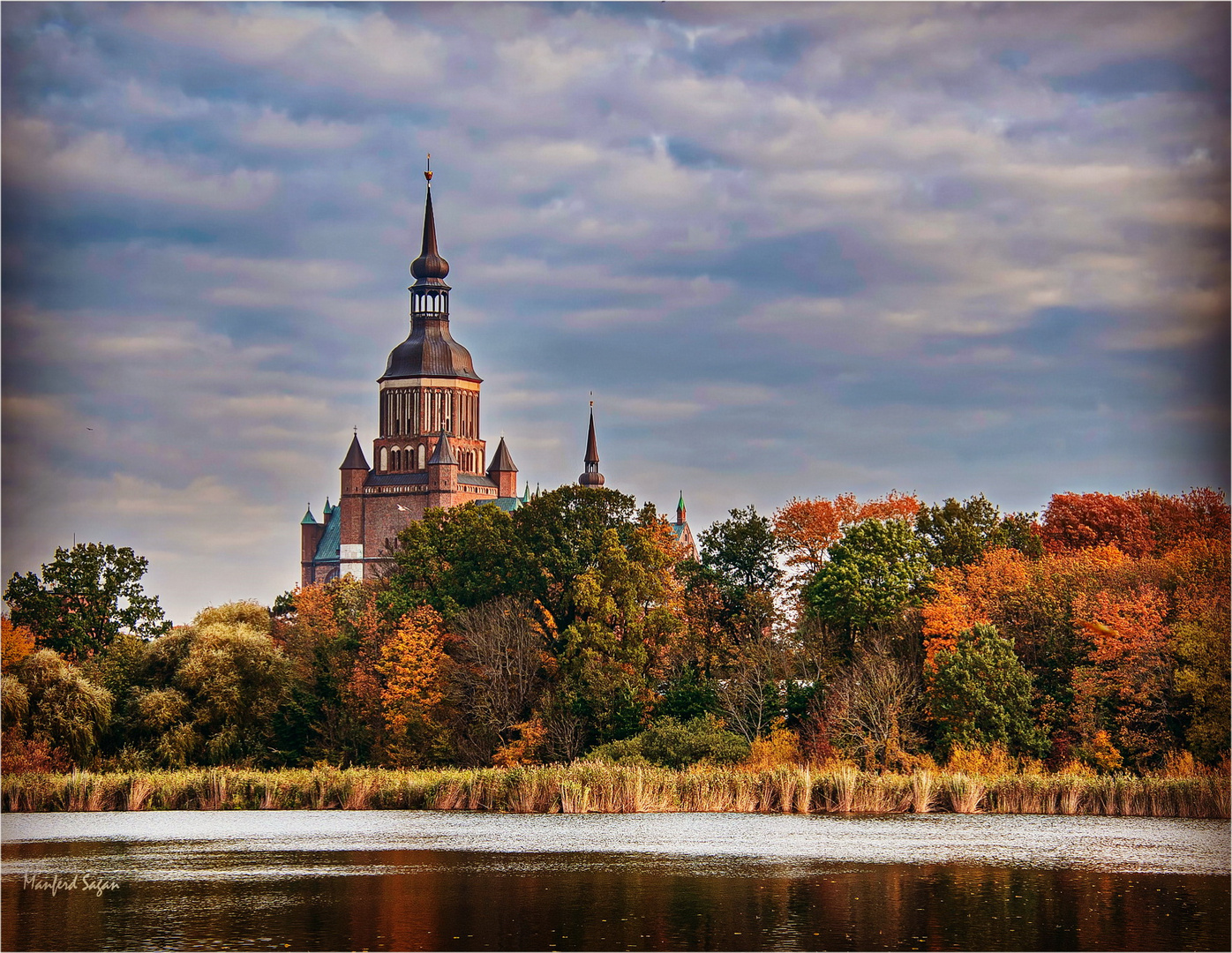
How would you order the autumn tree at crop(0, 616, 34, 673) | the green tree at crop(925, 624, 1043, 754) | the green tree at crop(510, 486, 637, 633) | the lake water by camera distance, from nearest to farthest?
the lake water → the green tree at crop(925, 624, 1043, 754) → the autumn tree at crop(0, 616, 34, 673) → the green tree at crop(510, 486, 637, 633)

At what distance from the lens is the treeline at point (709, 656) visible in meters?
50.4

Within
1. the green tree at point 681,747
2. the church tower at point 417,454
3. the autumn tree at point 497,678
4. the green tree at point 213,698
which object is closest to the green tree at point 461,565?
the autumn tree at point 497,678

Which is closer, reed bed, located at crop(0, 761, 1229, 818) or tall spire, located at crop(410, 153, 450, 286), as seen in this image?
reed bed, located at crop(0, 761, 1229, 818)

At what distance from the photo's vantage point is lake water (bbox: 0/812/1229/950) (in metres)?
24.8

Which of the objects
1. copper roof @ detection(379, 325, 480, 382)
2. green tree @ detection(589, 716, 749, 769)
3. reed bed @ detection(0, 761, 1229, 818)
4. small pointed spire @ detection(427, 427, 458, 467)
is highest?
copper roof @ detection(379, 325, 480, 382)

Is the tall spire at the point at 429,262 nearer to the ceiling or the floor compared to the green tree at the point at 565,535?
nearer to the ceiling

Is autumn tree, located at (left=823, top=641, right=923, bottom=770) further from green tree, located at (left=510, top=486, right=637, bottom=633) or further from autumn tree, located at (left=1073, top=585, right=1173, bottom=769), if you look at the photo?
green tree, located at (left=510, top=486, right=637, bottom=633)

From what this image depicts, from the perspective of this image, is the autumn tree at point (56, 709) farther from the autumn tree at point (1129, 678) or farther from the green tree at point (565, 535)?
the autumn tree at point (1129, 678)

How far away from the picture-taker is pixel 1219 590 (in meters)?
51.1

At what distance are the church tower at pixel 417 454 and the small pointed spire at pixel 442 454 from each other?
0.30 feet

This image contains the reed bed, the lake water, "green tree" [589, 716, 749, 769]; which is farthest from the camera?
"green tree" [589, 716, 749, 769]
